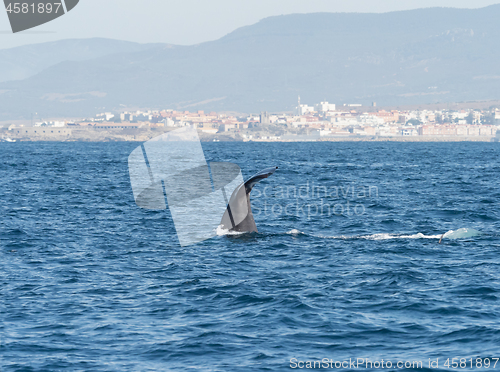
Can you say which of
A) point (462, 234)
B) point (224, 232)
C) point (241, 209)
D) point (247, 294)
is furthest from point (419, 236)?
point (247, 294)

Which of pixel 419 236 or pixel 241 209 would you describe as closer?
pixel 241 209

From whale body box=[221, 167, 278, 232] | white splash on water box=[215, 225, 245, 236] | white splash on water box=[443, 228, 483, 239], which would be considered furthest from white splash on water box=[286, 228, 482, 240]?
whale body box=[221, 167, 278, 232]

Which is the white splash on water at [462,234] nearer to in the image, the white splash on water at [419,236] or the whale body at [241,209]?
the white splash on water at [419,236]

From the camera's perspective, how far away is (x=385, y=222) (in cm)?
2833

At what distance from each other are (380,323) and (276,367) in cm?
314

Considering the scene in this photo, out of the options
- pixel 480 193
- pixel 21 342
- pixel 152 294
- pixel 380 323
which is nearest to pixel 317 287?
pixel 380 323

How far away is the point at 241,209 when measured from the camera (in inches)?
775

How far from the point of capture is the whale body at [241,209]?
58.2 ft

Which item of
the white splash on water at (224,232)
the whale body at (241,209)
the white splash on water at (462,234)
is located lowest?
the white splash on water at (462,234)

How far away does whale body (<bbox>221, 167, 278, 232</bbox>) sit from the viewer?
17731mm

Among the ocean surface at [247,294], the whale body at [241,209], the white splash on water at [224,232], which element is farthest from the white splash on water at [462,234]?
the white splash on water at [224,232]

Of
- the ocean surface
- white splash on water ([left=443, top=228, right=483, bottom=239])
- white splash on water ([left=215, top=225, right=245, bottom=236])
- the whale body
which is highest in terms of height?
the whale body

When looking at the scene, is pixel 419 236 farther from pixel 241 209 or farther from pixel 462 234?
pixel 241 209

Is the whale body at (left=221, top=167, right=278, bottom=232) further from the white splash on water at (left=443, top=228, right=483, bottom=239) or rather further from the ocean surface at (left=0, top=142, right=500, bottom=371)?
the white splash on water at (left=443, top=228, right=483, bottom=239)
